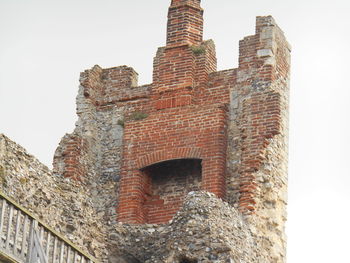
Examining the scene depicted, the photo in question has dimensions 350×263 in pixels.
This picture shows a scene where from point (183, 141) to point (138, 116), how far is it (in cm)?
142

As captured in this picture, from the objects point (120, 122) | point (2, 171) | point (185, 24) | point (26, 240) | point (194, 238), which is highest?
point (185, 24)

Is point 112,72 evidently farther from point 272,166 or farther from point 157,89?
point 272,166

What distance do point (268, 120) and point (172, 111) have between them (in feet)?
6.66

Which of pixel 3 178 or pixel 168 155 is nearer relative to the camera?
pixel 3 178

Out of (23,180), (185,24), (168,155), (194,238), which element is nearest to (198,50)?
(185,24)

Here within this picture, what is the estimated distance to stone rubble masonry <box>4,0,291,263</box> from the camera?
91.9 feet

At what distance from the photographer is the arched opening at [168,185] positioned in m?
29.1

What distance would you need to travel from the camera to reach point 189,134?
96.1 ft

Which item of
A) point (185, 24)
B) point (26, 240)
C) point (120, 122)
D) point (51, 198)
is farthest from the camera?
point (185, 24)

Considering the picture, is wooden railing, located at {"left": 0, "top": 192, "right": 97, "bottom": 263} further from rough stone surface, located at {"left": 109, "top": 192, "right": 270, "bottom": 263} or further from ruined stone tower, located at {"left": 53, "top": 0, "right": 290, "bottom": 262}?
ruined stone tower, located at {"left": 53, "top": 0, "right": 290, "bottom": 262}

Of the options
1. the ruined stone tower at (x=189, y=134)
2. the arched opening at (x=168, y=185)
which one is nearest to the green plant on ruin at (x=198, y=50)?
the ruined stone tower at (x=189, y=134)

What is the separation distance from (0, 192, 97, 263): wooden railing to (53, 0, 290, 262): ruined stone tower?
5363mm

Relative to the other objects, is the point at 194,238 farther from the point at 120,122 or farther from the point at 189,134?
the point at 120,122

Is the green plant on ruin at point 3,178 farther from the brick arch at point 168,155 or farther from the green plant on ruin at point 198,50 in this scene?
the green plant on ruin at point 198,50
